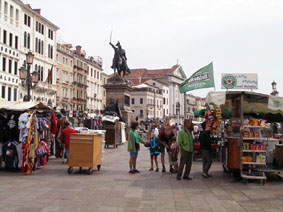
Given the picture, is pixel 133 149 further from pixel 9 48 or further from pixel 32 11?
pixel 32 11

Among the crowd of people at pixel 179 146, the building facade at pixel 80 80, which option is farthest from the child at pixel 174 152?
the building facade at pixel 80 80

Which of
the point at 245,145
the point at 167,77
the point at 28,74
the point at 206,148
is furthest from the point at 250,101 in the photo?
the point at 167,77

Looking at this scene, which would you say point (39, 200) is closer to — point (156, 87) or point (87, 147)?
point (87, 147)

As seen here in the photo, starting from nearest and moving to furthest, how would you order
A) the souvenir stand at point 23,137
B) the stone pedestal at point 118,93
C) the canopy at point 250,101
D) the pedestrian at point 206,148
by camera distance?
the canopy at point 250,101 → the souvenir stand at point 23,137 → the pedestrian at point 206,148 → the stone pedestal at point 118,93

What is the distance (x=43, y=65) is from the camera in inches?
2272

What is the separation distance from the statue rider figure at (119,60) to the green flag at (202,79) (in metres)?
21.3

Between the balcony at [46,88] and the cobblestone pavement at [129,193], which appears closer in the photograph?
the cobblestone pavement at [129,193]

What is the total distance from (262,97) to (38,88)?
1871 inches

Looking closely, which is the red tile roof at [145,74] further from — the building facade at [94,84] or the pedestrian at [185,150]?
the pedestrian at [185,150]

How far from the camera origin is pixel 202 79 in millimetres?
15188

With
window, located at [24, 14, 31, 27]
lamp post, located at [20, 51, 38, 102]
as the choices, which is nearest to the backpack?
lamp post, located at [20, 51, 38, 102]

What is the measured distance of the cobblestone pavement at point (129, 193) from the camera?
7.70 m

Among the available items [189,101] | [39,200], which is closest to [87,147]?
[39,200]

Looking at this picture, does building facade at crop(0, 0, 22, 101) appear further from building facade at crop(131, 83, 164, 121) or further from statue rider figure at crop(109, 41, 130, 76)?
building facade at crop(131, 83, 164, 121)
